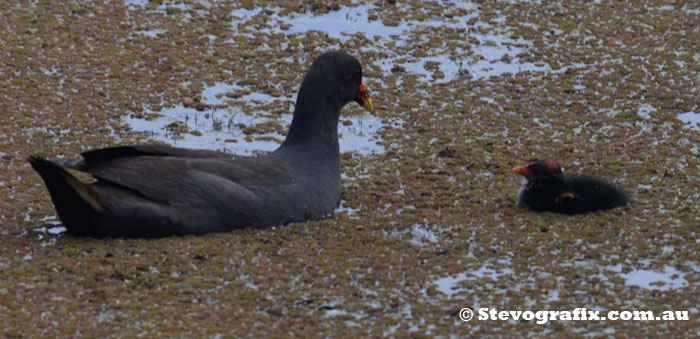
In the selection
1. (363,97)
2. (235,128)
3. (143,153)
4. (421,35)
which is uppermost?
(421,35)

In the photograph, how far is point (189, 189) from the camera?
6.61m

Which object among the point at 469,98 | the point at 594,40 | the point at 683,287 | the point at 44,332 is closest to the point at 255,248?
the point at 44,332

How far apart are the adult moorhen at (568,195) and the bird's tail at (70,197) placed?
270 centimetres

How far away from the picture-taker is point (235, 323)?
5531mm

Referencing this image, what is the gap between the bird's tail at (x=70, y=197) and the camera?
6.21 metres

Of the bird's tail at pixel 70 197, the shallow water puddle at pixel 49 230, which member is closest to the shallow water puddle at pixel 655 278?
the bird's tail at pixel 70 197

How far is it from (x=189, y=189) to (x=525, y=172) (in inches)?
88.1

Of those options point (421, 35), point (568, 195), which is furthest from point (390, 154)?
point (421, 35)

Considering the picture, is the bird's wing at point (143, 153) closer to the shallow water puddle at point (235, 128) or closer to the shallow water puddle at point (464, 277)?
the shallow water puddle at point (235, 128)

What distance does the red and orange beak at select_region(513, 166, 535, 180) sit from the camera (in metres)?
7.31

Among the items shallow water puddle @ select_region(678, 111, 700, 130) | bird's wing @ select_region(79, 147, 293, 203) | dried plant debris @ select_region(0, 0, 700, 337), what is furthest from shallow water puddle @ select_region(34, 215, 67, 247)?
shallow water puddle @ select_region(678, 111, 700, 130)

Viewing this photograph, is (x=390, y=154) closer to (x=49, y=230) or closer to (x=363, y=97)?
(x=363, y=97)

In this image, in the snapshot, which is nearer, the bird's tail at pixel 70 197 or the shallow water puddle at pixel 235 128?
the bird's tail at pixel 70 197

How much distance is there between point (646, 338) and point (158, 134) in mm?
4247
